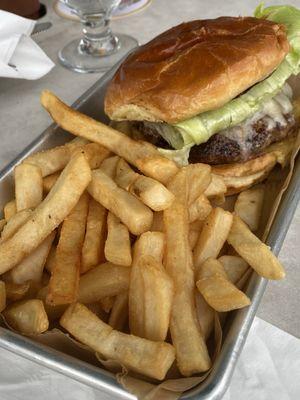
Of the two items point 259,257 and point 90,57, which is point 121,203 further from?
point 90,57

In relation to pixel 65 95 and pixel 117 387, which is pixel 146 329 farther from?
pixel 65 95

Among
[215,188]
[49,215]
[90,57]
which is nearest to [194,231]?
[215,188]

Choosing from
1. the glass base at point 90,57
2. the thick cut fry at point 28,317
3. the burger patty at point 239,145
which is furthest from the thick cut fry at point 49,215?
the glass base at point 90,57

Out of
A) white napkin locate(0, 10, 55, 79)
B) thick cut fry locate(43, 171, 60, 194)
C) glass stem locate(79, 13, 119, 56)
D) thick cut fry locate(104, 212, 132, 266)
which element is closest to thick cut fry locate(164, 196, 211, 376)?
thick cut fry locate(104, 212, 132, 266)

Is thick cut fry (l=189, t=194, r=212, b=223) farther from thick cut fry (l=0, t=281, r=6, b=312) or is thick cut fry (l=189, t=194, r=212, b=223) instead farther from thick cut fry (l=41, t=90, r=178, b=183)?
thick cut fry (l=0, t=281, r=6, b=312)

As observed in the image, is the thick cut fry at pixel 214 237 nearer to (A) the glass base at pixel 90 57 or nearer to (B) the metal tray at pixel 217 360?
(B) the metal tray at pixel 217 360

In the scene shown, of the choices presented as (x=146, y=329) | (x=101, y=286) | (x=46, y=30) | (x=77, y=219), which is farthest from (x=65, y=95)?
(x=146, y=329)
